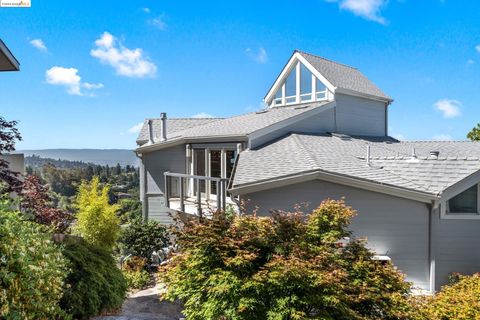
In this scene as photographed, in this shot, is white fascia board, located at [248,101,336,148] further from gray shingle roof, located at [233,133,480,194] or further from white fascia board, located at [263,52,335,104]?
white fascia board, located at [263,52,335,104]

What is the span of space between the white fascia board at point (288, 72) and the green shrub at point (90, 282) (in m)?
15.1

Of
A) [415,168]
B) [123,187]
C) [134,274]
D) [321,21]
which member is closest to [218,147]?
[134,274]

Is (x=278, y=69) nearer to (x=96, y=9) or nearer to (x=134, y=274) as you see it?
(x=96, y=9)

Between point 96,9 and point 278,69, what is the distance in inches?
435

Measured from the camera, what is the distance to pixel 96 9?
15.9 metres

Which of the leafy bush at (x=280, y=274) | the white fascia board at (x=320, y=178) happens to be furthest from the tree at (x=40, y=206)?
the white fascia board at (x=320, y=178)

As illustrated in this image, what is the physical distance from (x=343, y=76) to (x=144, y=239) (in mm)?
15884

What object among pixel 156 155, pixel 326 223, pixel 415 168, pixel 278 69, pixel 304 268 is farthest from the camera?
pixel 278 69

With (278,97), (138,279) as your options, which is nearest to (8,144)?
(138,279)

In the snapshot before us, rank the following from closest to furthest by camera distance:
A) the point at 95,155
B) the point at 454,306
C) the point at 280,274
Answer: the point at 280,274 < the point at 454,306 < the point at 95,155

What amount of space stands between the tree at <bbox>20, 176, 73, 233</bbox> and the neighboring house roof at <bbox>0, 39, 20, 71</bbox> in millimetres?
3681

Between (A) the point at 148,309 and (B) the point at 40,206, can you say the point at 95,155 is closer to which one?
(B) the point at 40,206

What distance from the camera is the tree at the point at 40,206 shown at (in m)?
11.1

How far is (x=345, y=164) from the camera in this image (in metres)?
12.7
